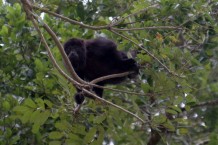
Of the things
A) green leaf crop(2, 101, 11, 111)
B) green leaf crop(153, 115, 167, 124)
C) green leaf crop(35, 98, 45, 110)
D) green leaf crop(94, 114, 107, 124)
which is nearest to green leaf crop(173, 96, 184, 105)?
green leaf crop(153, 115, 167, 124)

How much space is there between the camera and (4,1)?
5.50 meters

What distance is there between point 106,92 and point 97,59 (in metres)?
0.47

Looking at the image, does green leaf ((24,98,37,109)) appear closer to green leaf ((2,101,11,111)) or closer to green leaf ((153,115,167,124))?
green leaf ((153,115,167,124))

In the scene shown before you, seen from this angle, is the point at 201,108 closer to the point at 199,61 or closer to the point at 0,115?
the point at 199,61

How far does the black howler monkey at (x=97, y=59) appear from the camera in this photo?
16.6 ft

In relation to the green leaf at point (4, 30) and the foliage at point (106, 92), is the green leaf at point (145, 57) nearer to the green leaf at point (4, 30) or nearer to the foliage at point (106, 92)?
the foliage at point (106, 92)

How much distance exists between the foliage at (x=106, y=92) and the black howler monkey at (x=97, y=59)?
0.68 ft

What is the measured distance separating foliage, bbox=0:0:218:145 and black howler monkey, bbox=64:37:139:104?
21cm

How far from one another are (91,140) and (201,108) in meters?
2.83

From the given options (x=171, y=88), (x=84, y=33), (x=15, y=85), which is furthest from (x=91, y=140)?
(x=84, y=33)

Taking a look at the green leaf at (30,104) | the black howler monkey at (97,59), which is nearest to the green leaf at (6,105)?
the black howler monkey at (97,59)

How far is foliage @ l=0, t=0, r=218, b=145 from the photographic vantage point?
3.67m

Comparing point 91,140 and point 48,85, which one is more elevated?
point 48,85

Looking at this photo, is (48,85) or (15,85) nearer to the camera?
(48,85)
